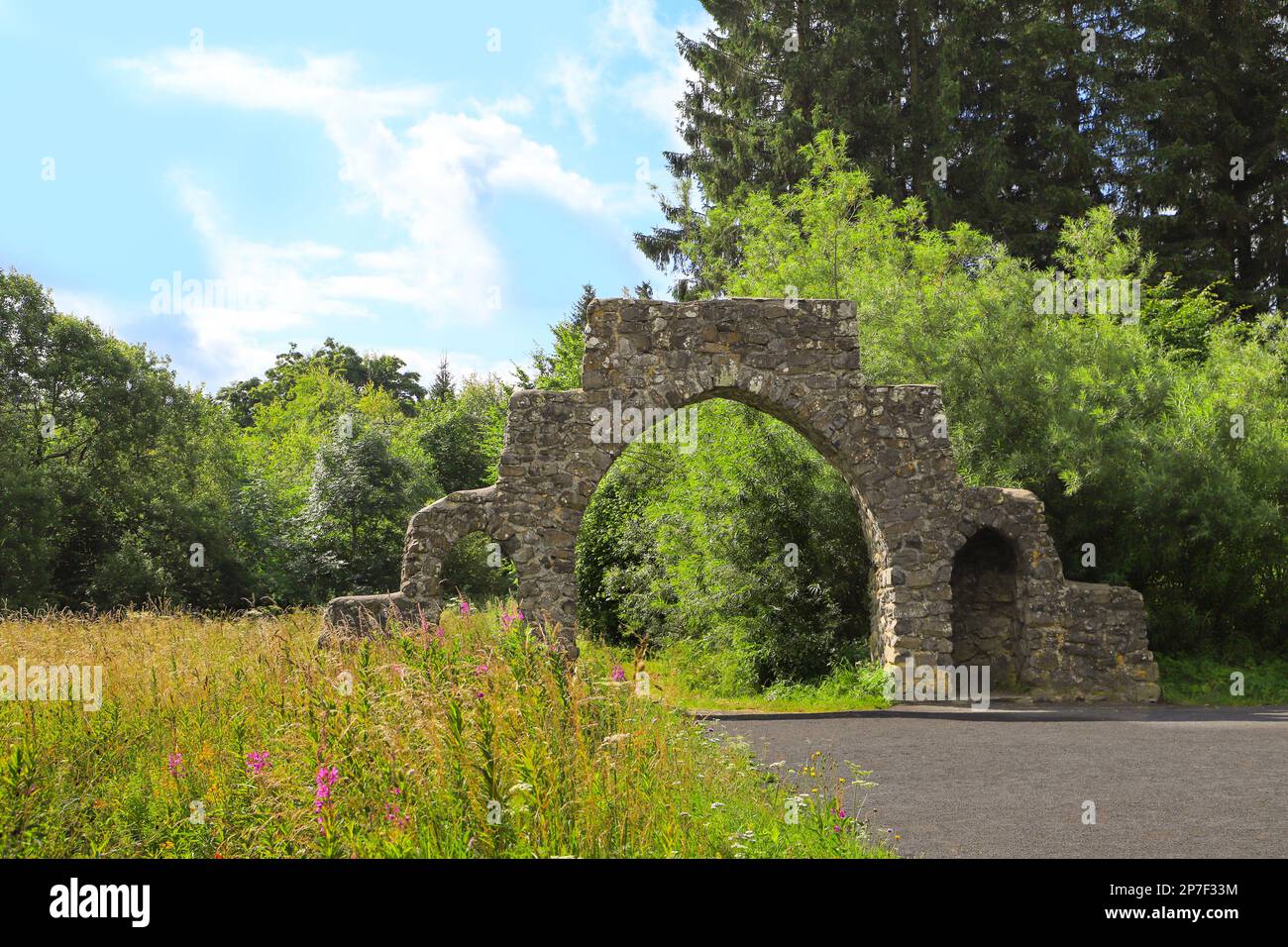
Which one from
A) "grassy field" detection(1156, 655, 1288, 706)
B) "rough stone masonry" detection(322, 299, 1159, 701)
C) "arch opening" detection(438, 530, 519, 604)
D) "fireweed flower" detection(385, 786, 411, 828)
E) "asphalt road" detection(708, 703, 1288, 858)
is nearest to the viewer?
"fireweed flower" detection(385, 786, 411, 828)

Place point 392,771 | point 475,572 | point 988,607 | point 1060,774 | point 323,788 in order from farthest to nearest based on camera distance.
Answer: point 475,572
point 988,607
point 1060,774
point 392,771
point 323,788

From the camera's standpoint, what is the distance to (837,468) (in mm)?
13930

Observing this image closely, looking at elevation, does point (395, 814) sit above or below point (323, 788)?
below

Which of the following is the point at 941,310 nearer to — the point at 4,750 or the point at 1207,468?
the point at 1207,468

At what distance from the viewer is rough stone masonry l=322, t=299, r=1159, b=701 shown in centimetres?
1340

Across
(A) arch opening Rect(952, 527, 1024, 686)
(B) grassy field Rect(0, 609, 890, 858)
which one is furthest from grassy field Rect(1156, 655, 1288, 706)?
(B) grassy field Rect(0, 609, 890, 858)

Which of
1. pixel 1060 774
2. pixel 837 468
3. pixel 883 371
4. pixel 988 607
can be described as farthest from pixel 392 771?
pixel 883 371

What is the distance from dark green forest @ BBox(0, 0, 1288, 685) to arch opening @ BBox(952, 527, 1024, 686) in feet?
4.09

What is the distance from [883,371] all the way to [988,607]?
12.8 ft

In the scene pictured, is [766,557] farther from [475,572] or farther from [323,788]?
[475,572]

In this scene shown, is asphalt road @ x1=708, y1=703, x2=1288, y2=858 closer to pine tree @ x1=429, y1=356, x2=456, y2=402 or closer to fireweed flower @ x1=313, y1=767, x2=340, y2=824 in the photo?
fireweed flower @ x1=313, y1=767, x2=340, y2=824

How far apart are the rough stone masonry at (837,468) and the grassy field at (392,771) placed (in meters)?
5.95

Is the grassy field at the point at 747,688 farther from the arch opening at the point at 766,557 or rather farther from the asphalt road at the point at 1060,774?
the asphalt road at the point at 1060,774

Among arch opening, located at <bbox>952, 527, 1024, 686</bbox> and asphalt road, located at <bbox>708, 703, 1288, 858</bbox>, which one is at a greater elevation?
arch opening, located at <bbox>952, 527, 1024, 686</bbox>
